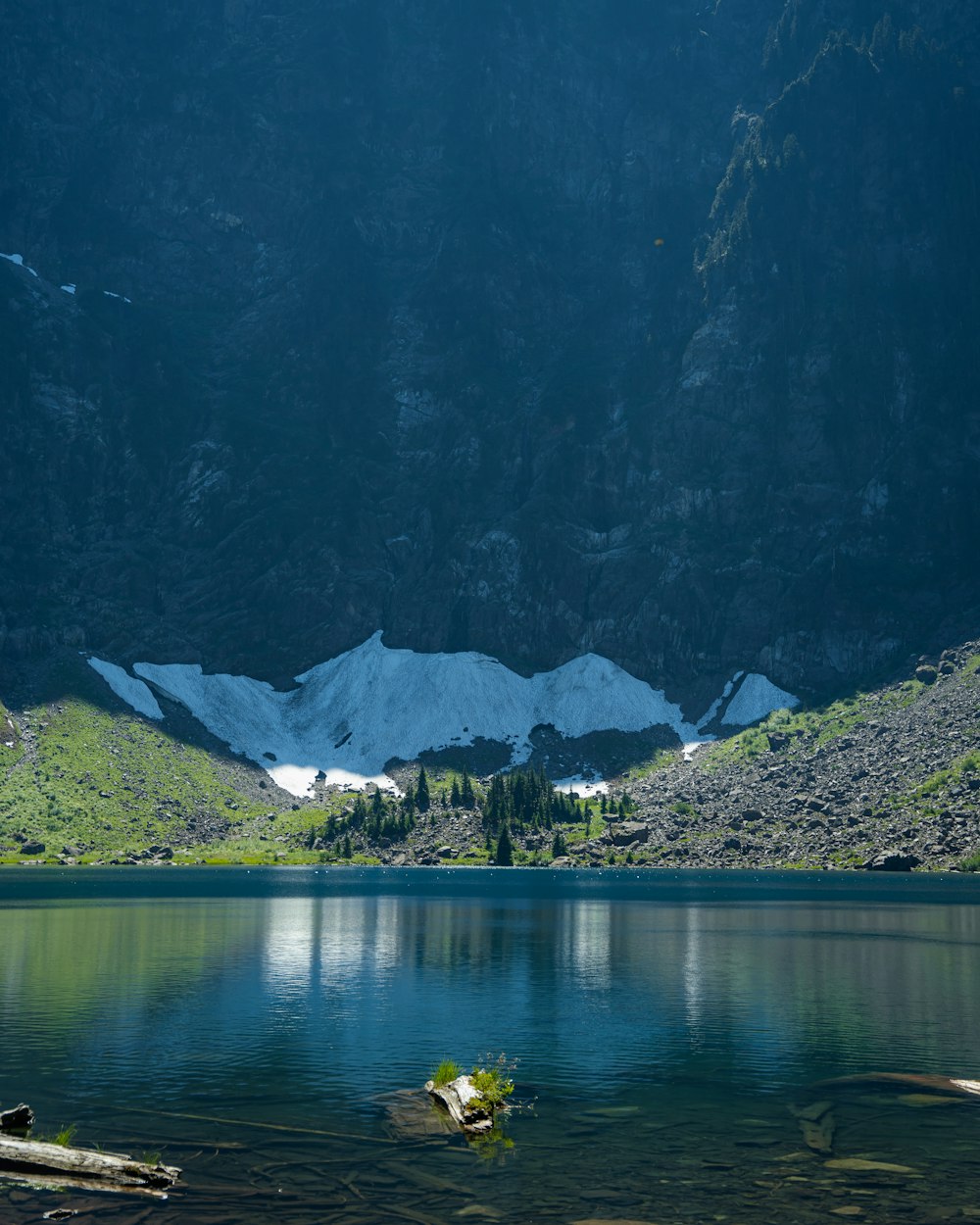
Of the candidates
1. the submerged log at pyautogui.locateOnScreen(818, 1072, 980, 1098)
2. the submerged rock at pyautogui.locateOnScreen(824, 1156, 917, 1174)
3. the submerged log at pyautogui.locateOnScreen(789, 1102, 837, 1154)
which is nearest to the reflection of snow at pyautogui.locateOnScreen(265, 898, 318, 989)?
the submerged log at pyautogui.locateOnScreen(818, 1072, 980, 1098)

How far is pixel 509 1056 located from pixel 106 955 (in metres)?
39.3

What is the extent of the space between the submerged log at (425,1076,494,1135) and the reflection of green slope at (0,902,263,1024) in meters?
19.3

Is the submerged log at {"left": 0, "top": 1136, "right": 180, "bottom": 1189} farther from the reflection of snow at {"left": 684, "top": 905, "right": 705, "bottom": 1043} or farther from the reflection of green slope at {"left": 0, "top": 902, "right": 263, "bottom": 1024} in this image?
the reflection of snow at {"left": 684, "top": 905, "right": 705, "bottom": 1043}

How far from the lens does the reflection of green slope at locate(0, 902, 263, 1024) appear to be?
58.7 metres

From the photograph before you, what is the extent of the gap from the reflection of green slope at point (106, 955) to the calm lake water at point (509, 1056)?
36 cm

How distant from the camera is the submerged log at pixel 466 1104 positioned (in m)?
35.7

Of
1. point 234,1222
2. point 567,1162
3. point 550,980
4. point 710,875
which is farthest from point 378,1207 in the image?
point 710,875

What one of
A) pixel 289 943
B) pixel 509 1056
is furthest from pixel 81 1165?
pixel 289 943

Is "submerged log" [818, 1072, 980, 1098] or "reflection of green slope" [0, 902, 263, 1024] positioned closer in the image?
"submerged log" [818, 1072, 980, 1098]

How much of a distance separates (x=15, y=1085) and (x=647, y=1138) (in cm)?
2027

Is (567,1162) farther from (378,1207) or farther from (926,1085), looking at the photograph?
(926,1085)

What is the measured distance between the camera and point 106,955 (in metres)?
78.1

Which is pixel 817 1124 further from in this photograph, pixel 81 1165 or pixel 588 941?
pixel 588 941

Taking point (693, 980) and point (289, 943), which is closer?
point (693, 980)
